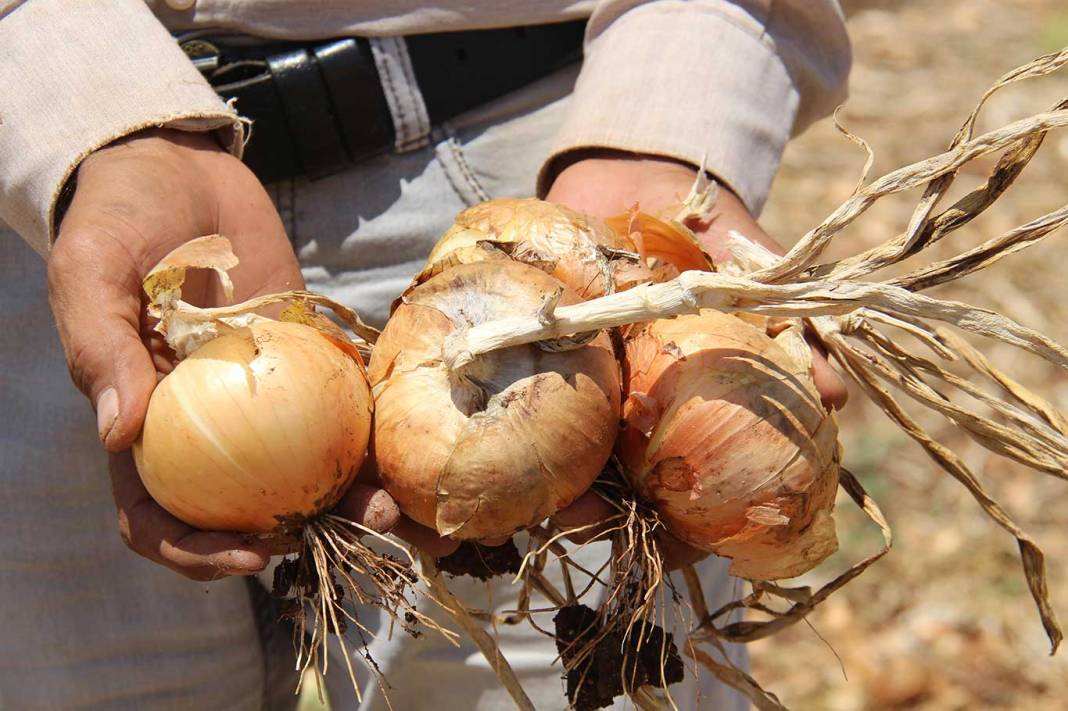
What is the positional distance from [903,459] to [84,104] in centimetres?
198

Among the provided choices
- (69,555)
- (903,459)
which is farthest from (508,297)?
(903,459)

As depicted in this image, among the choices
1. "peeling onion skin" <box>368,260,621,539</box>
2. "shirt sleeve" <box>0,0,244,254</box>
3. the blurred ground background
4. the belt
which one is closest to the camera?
"peeling onion skin" <box>368,260,621,539</box>

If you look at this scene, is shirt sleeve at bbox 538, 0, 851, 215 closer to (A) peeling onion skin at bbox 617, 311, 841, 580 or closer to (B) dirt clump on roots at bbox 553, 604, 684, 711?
(A) peeling onion skin at bbox 617, 311, 841, 580

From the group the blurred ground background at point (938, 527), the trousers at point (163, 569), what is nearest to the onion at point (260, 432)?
the trousers at point (163, 569)

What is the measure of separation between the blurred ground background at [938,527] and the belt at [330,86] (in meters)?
0.88

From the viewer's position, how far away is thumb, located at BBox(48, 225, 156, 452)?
95 centimetres

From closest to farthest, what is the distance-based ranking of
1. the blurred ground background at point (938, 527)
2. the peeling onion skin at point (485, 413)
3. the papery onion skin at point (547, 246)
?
the peeling onion skin at point (485, 413) < the papery onion skin at point (547, 246) < the blurred ground background at point (938, 527)

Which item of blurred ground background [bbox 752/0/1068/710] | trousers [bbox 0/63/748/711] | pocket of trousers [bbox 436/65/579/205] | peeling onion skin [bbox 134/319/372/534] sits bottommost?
blurred ground background [bbox 752/0/1068/710]

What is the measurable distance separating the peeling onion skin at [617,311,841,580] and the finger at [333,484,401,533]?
0.23m

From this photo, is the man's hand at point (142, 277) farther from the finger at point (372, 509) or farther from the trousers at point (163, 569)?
the trousers at point (163, 569)

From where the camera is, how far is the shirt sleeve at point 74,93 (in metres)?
1.15

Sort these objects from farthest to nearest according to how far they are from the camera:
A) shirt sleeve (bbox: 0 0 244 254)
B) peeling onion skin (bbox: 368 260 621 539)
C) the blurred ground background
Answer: the blurred ground background → shirt sleeve (bbox: 0 0 244 254) → peeling onion skin (bbox: 368 260 621 539)

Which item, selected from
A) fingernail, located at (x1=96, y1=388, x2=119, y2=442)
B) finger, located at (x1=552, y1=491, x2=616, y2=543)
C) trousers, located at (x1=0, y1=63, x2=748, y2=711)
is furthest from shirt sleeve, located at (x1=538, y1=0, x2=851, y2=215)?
fingernail, located at (x1=96, y1=388, x2=119, y2=442)

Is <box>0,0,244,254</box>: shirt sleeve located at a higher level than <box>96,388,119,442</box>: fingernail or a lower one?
higher
